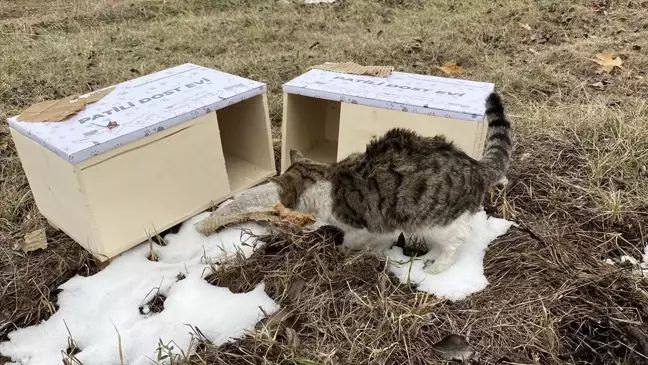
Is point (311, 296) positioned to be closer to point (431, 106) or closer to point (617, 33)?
point (431, 106)

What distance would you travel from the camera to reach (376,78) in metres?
2.82

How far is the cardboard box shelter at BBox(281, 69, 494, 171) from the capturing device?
2393 mm

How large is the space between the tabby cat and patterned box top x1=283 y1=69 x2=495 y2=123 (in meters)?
0.20

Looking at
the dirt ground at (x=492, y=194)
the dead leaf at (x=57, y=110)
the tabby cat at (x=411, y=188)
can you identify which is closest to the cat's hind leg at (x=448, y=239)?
the tabby cat at (x=411, y=188)

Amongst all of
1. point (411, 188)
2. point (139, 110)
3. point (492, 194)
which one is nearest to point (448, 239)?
point (411, 188)

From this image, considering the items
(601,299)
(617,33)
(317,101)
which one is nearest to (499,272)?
(601,299)

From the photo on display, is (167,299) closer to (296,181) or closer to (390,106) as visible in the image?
(296,181)

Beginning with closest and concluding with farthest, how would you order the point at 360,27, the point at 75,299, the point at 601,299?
1. the point at 601,299
2. the point at 75,299
3. the point at 360,27

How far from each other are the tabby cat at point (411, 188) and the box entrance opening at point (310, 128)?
26.2 inches

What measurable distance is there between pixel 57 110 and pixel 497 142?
2.02 m

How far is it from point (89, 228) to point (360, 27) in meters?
4.14

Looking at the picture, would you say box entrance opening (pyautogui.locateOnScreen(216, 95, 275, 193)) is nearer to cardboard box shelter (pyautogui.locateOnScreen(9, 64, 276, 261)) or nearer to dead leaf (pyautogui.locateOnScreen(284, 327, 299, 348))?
cardboard box shelter (pyautogui.locateOnScreen(9, 64, 276, 261))

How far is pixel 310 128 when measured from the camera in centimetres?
331

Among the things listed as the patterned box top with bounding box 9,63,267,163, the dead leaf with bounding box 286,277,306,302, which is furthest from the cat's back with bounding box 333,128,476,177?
the patterned box top with bounding box 9,63,267,163
